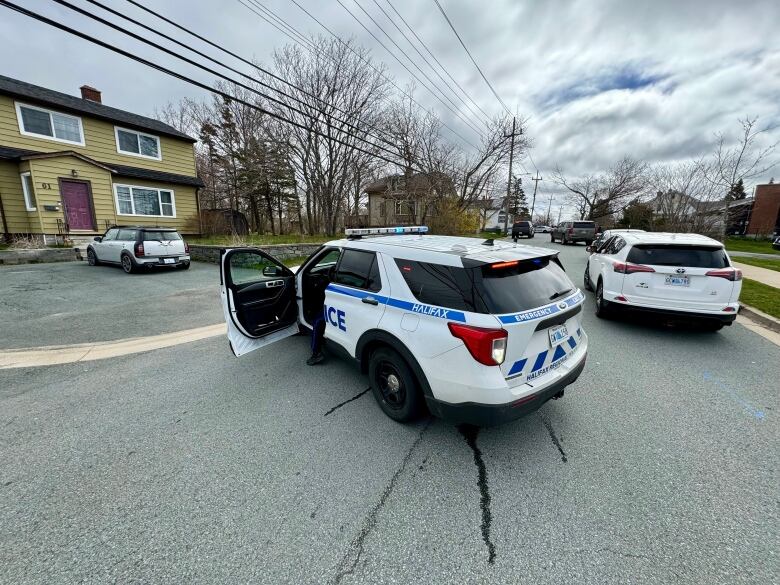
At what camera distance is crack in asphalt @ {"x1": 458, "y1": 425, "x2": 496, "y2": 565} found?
1896 mm

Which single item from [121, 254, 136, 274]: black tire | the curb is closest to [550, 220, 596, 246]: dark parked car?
the curb

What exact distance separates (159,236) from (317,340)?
942 centimetres

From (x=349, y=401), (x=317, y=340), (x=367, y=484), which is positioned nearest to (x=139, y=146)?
(x=317, y=340)

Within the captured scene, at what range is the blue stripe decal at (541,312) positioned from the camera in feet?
7.82

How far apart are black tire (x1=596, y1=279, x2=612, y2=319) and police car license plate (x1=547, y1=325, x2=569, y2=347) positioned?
3796 mm

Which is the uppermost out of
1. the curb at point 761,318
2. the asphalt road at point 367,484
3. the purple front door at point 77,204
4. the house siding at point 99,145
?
the house siding at point 99,145

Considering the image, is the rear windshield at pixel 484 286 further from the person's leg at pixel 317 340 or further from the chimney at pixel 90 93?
the chimney at pixel 90 93

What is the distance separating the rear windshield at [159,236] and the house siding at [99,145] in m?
8.69

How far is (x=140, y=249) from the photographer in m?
10.0

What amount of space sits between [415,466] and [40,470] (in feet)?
9.00

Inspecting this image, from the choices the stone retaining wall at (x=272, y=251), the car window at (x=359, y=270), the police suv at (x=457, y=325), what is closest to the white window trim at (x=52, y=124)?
the stone retaining wall at (x=272, y=251)

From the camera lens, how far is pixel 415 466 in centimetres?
249

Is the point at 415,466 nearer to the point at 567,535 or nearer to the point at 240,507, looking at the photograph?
the point at 567,535

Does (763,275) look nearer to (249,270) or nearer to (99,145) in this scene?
(249,270)
